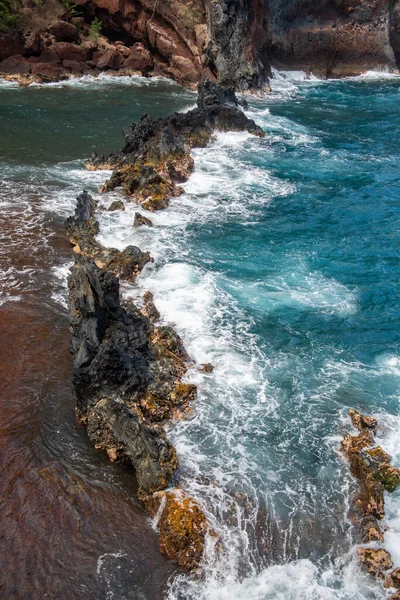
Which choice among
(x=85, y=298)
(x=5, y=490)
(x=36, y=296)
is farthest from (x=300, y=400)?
(x=36, y=296)

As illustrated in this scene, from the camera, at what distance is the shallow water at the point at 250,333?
10.4m

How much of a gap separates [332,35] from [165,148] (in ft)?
140

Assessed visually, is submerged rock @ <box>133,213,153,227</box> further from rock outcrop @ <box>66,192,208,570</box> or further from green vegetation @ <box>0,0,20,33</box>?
green vegetation @ <box>0,0,20,33</box>

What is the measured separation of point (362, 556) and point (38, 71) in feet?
171

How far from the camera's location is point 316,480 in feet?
39.9

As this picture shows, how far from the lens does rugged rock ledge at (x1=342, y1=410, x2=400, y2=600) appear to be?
403 inches

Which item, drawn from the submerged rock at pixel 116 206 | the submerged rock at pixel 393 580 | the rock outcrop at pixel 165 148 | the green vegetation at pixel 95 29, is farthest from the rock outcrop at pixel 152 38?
the submerged rock at pixel 393 580

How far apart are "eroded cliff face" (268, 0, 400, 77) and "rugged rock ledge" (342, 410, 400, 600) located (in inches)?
2278

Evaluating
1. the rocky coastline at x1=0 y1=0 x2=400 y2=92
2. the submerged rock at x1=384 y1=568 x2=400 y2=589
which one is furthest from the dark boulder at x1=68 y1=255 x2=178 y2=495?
the rocky coastline at x1=0 y1=0 x2=400 y2=92

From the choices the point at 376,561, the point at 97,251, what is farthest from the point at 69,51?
the point at 376,561

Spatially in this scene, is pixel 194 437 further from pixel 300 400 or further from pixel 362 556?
pixel 362 556

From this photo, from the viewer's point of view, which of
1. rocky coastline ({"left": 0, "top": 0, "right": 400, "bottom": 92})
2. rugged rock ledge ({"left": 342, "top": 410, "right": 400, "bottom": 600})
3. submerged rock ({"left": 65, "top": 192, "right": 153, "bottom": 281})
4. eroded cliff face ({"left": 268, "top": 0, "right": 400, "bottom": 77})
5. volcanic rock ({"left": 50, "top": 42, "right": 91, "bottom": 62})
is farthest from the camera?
eroded cliff face ({"left": 268, "top": 0, "right": 400, "bottom": 77})

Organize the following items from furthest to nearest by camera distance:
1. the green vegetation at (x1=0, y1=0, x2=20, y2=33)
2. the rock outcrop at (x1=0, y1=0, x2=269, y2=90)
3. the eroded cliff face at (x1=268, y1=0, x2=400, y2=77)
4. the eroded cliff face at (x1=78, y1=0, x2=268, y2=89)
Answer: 1. the eroded cliff face at (x1=268, y1=0, x2=400, y2=77)
2. the eroded cliff face at (x1=78, y1=0, x2=268, y2=89)
3. the rock outcrop at (x1=0, y1=0, x2=269, y2=90)
4. the green vegetation at (x1=0, y1=0, x2=20, y2=33)

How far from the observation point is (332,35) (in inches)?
2452
